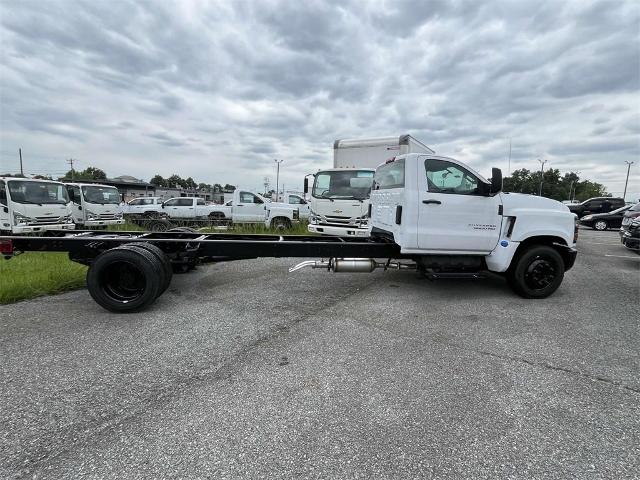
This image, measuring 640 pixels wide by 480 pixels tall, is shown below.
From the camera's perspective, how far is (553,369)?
10.3ft

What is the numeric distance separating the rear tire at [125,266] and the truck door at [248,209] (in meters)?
10.4

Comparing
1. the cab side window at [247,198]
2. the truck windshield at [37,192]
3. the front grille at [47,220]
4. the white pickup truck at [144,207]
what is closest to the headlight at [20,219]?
the front grille at [47,220]

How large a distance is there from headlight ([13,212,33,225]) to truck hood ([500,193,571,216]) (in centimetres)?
1330

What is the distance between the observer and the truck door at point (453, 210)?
496 cm

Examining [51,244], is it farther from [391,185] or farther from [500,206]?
[500,206]

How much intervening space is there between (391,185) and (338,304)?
2.11 m

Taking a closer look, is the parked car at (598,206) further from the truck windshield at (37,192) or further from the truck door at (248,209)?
the truck windshield at (37,192)

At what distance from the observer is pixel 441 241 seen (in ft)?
16.5

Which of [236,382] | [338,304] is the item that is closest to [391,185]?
[338,304]

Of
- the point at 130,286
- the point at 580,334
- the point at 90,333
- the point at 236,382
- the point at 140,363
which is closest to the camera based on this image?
the point at 236,382

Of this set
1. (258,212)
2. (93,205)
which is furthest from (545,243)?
(93,205)

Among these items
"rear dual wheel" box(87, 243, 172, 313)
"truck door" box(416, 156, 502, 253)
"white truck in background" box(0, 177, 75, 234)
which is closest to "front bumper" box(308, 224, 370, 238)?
"truck door" box(416, 156, 502, 253)

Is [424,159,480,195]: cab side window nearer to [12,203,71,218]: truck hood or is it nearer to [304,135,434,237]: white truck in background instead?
[304,135,434,237]: white truck in background

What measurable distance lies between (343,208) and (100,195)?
10.8m
